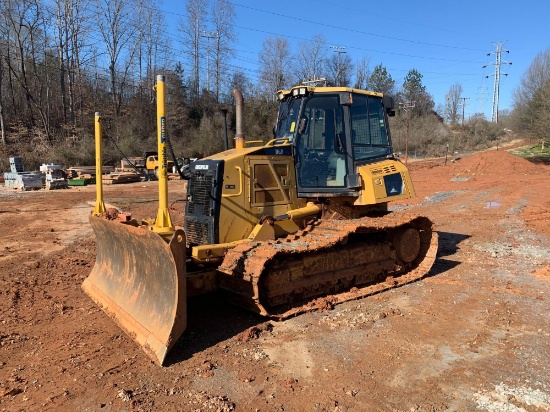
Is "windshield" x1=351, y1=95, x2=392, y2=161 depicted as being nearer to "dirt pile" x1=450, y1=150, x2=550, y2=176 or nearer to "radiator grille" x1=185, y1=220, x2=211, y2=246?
"radiator grille" x1=185, y1=220, x2=211, y2=246

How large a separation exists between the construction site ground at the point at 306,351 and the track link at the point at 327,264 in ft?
0.84

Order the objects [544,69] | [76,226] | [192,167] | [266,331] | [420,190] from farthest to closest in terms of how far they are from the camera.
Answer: [544,69]
[420,190]
[76,226]
[192,167]
[266,331]

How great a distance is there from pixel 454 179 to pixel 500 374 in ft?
76.6

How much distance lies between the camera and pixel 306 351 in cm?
448

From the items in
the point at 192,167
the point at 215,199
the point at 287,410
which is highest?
the point at 192,167

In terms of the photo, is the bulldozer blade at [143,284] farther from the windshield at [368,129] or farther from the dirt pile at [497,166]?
the dirt pile at [497,166]

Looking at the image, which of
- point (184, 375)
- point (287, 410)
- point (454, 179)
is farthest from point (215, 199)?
point (454, 179)

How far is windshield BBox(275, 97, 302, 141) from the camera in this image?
21.3 ft

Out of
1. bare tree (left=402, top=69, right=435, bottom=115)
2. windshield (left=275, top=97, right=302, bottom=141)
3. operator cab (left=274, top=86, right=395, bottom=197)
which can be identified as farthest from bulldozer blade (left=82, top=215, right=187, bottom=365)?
bare tree (left=402, top=69, right=435, bottom=115)

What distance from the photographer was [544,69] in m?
51.0

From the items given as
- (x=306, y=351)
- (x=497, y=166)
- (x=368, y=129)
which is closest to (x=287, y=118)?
(x=368, y=129)

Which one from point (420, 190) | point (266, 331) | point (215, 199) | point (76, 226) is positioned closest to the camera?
point (266, 331)

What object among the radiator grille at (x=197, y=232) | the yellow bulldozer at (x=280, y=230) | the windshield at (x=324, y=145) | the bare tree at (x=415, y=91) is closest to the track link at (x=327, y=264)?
the yellow bulldozer at (x=280, y=230)

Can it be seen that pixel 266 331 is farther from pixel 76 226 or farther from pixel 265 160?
pixel 76 226
